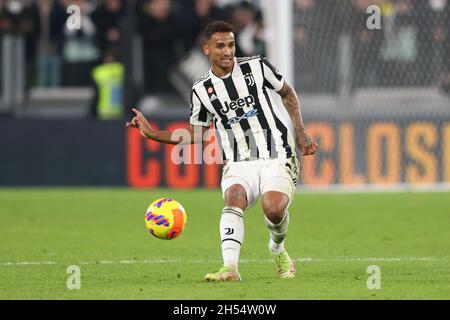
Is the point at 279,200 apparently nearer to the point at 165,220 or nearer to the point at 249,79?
the point at 165,220

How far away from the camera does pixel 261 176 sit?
29.5ft

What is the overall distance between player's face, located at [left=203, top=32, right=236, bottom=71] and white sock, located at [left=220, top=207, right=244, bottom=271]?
110 centimetres

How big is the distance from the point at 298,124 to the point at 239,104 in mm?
490

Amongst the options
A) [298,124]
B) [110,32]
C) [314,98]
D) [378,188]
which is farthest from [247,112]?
[110,32]

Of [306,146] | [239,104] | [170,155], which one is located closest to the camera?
[306,146]

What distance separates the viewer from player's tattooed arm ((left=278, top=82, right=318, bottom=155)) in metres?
8.65

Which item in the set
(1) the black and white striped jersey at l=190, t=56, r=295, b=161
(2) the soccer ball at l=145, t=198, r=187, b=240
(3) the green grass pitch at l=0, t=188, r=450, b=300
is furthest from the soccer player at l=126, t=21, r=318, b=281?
(3) the green grass pitch at l=0, t=188, r=450, b=300

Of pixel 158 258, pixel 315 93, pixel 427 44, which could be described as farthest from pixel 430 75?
pixel 158 258

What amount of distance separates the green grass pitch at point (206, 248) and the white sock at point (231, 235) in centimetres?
19

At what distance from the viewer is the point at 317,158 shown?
61.7ft

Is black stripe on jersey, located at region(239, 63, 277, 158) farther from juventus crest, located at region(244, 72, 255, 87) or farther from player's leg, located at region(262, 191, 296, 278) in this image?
player's leg, located at region(262, 191, 296, 278)

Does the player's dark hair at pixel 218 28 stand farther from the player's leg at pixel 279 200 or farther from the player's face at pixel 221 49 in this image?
the player's leg at pixel 279 200

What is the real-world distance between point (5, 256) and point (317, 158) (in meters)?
8.77
